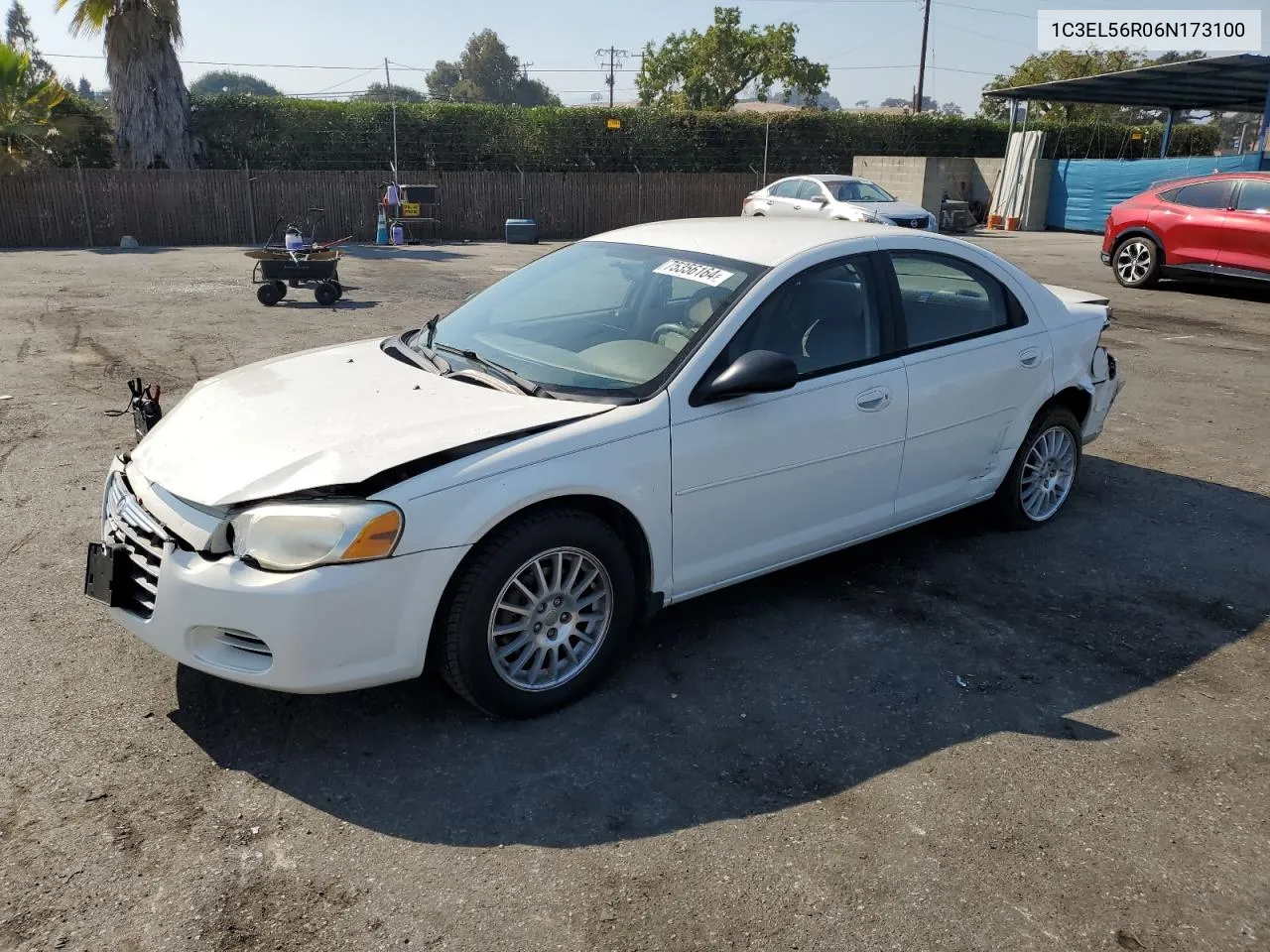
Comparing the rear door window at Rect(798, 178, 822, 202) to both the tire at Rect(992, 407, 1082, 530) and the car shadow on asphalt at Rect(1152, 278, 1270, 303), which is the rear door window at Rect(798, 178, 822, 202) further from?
the tire at Rect(992, 407, 1082, 530)

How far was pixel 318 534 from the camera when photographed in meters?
3.07

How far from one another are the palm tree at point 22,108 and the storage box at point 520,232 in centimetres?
1025

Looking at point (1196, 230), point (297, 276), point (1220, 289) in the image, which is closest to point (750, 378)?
point (297, 276)

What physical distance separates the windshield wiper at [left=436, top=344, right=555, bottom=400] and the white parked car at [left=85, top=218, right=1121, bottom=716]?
2 centimetres

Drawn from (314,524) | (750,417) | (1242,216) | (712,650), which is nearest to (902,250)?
(750,417)

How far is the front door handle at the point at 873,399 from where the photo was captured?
13.9 ft

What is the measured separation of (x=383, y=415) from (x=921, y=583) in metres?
2.62

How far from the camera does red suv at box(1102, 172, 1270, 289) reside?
13531 millimetres

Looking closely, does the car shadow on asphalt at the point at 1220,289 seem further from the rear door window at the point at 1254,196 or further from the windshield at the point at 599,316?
the windshield at the point at 599,316

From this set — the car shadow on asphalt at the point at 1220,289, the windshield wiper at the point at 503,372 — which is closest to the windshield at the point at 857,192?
the car shadow on asphalt at the point at 1220,289

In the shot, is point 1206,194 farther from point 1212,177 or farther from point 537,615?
point 537,615

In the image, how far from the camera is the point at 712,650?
4078mm

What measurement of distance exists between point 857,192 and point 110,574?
784 inches

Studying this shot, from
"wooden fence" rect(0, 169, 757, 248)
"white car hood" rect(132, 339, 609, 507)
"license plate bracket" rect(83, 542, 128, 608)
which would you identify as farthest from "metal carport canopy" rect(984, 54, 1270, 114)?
"license plate bracket" rect(83, 542, 128, 608)
